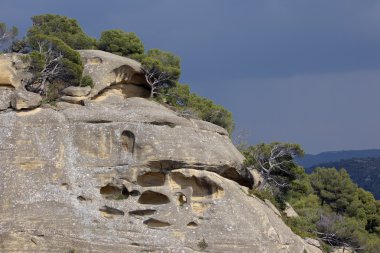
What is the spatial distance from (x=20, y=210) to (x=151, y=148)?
24.6ft

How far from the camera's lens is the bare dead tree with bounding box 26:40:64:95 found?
125ft

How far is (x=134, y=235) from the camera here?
1098 inches

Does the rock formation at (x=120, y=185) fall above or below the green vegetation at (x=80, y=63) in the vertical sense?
below

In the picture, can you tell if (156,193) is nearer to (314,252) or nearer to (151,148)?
(151,148)

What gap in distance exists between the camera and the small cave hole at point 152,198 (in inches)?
1208

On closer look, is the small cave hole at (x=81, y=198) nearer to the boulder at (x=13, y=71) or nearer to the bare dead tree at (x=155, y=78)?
the boulder at (x=13, y=71)

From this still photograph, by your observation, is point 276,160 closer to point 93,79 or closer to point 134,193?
point 93,79

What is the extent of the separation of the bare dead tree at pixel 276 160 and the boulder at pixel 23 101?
15.6 m

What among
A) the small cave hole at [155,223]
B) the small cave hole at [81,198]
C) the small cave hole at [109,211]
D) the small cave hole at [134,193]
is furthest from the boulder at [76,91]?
the small cave hole at [155,223]

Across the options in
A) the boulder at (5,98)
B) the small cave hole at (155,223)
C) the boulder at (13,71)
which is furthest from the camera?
the boulder at (13,71)

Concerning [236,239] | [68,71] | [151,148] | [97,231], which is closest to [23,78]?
[68,71]

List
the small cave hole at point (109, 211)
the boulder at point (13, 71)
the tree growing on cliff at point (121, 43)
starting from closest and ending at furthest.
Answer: the small cave hole at point (109, 211) < the boulder at point (13, 71) < the tree growing on cliff at point (121, 43)

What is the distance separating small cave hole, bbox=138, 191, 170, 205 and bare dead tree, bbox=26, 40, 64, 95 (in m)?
11.6

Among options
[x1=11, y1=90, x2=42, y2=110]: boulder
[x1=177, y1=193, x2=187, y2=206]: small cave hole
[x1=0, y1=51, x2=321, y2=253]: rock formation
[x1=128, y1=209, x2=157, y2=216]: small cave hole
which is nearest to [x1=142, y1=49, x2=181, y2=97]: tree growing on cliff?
[x1=0, y1=51, x2=321, y2=253]: rock formation
